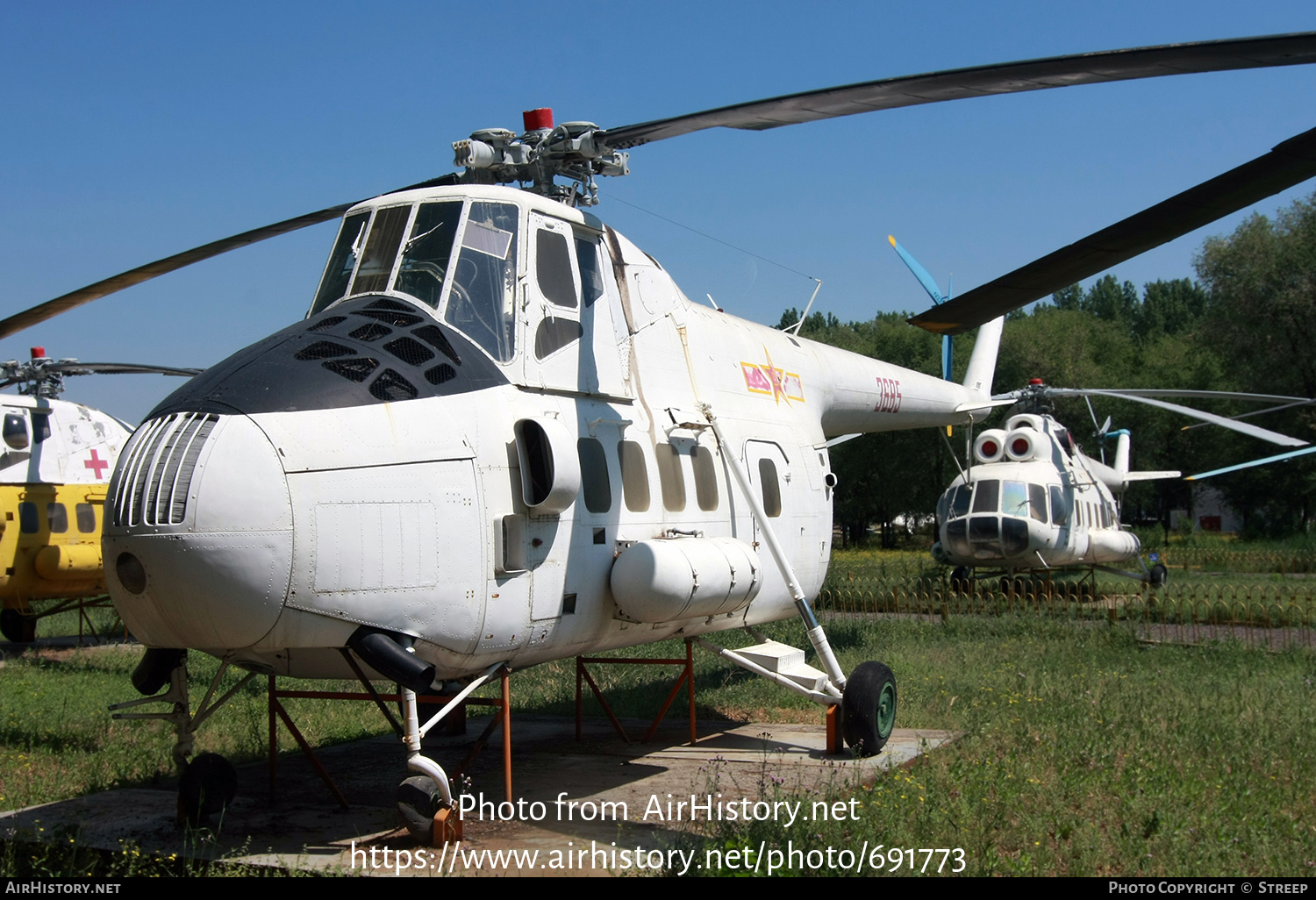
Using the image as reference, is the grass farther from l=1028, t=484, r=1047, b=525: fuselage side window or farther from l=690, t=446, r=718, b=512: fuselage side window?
l=1028, t=484, r=1047, b=525: fuselage side window

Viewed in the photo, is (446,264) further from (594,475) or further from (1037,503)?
(1037,503)

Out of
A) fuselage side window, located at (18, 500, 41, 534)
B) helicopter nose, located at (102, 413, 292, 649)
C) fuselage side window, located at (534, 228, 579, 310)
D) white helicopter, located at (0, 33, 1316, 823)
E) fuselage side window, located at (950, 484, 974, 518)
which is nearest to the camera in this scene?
helicopter nose, located at (102, 413, 292, 649)

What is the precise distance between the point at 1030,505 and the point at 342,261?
658 inches

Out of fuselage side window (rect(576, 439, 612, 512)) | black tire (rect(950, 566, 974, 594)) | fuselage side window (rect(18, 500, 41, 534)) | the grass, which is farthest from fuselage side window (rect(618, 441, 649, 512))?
black tire (rect(950, 566, 974, 594))

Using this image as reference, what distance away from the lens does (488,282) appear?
22.9ft

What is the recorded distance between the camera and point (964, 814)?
688 cm

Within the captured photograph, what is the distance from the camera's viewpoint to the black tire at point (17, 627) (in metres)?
19.7

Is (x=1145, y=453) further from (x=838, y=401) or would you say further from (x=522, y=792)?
(x=522, y=792)

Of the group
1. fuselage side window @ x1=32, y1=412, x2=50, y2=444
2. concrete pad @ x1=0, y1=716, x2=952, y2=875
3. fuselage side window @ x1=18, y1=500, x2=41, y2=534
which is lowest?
concrete pad @ x1=0, y1=716, x2=952, y2=875

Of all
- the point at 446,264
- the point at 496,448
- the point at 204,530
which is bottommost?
the point at 204,530

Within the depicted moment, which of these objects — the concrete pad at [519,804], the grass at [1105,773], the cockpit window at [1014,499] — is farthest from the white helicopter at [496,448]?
the cockpit window at [1014,499]

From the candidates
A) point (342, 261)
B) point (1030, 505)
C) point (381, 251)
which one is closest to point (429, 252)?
point (381, 251)

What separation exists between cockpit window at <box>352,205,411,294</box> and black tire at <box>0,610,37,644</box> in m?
16.3

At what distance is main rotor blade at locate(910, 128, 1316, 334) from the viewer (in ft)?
19.9
